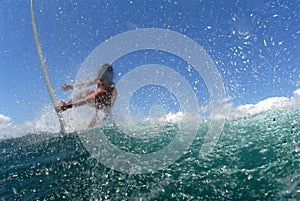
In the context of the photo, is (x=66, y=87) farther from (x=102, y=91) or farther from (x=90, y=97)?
(x=102, y=91)

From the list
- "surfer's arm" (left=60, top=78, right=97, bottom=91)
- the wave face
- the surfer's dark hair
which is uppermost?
the surfer's dark hair

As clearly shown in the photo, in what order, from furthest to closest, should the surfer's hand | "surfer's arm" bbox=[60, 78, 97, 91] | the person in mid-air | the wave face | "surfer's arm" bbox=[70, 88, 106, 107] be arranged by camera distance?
"surfer's arm" bbox=[60, 78, 97, 91] → the surfer's hand → the person in mid-air → "surfer's arm" bbox=[70, 88, 106, 107] → the wave face

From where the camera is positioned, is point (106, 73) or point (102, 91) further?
point (106, 73)

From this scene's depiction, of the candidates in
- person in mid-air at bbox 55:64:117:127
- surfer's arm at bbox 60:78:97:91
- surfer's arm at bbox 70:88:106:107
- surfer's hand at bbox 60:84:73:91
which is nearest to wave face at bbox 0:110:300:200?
surfer's arm at bbox 70:88:106:107

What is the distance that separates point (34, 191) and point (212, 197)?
3.26 meters

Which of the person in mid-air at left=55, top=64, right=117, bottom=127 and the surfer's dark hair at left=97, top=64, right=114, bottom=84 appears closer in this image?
the person in mid-air at left=55, top=64, right=117, bottom=127

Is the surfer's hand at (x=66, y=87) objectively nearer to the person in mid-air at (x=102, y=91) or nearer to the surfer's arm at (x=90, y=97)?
the person in mid-air at (x=102, y=91)

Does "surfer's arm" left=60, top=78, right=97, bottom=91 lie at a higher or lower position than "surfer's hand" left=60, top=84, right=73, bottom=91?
higher

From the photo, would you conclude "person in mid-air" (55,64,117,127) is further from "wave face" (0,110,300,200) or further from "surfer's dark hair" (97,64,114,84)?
"wave face" (0,110,300,200)

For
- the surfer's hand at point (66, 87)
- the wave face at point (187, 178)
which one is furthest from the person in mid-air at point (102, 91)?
the wave face at point (187, 178)

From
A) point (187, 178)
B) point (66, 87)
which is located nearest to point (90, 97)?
point (66, 87)

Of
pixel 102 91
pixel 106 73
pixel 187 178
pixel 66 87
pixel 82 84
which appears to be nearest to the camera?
pixel 187 178

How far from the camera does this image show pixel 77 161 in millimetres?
7094

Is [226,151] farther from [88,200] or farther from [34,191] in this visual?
[34,191]
